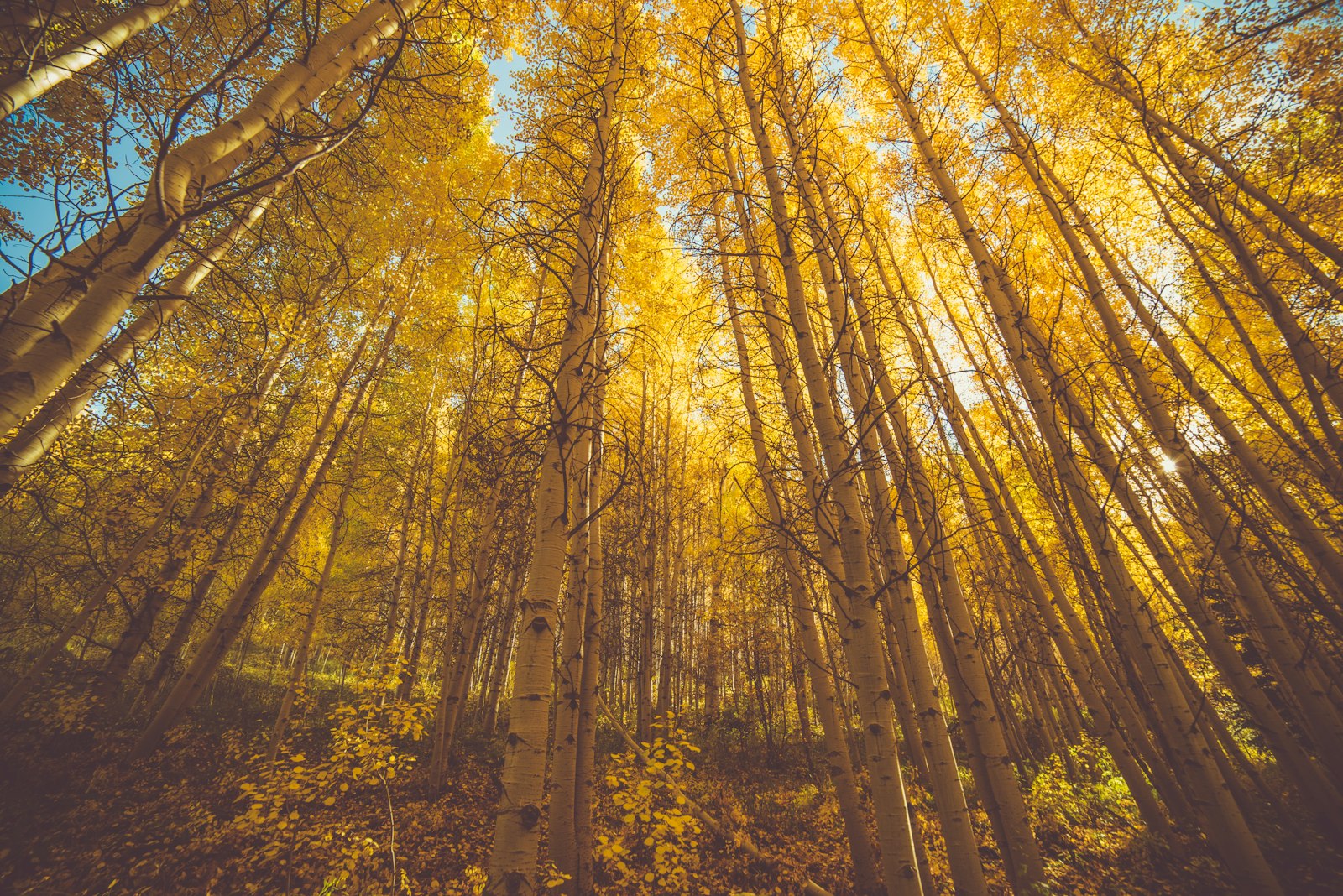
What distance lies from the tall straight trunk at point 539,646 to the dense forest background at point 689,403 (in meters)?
0.02

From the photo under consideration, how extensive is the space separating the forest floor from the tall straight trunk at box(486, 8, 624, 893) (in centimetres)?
306

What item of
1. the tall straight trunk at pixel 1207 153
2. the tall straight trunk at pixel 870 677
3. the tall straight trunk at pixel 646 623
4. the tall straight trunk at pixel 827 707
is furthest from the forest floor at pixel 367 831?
the tall straight trunk at pixel 1207 153

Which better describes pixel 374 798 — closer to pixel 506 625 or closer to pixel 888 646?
pixel 506 625

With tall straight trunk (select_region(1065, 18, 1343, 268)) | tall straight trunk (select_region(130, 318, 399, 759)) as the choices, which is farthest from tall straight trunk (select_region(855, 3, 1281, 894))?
tall straight trunk (select_region(130, 318, 399, 759))

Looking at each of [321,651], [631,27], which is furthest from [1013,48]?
[321,651]

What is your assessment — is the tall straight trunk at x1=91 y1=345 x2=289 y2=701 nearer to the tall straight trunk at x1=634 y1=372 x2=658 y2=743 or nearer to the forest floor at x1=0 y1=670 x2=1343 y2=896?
the forest floor at x1=0 y1=670 x2=1343 y2=896

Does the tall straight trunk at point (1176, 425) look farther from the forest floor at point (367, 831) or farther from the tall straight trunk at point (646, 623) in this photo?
the tall straight trunk at point (646, 623)

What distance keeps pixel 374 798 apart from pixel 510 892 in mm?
7007

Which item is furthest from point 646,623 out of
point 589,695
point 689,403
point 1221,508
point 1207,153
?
point 1207,153

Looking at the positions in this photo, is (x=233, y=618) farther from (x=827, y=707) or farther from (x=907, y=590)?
(x=907, y=590)

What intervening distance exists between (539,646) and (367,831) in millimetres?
6280

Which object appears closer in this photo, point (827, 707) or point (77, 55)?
point (77, 55)

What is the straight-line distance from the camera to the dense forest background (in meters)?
2.52

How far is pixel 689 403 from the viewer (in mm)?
10836
